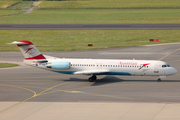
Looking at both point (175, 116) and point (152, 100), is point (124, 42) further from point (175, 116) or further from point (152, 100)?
point (175, 116)

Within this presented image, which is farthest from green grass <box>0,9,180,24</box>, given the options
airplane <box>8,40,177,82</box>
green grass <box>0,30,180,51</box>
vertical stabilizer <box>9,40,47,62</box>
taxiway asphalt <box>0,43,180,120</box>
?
airplane <box>8,40,177,82</box>

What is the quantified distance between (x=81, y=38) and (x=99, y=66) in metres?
47.7

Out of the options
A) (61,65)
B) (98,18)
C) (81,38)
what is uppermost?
(98,18)

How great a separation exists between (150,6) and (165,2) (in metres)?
20.7

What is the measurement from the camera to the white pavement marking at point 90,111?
24750 mm

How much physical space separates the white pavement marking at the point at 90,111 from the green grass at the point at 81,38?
4377cm

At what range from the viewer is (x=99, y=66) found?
40.3 metres

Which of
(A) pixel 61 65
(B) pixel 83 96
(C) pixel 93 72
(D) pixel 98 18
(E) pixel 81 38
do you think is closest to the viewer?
(B) pixel 83 96

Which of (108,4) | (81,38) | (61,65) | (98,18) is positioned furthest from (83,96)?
(108,4)

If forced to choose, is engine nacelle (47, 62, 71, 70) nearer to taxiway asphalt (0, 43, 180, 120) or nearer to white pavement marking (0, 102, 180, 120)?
taxiway asphalt (0, 43, 180, 120)

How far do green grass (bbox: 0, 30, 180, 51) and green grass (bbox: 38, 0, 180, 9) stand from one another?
83455 millimetres

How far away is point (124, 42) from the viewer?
82.2 metres

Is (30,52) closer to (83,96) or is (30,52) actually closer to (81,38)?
(83,96)

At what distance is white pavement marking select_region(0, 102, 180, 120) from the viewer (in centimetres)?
2475
